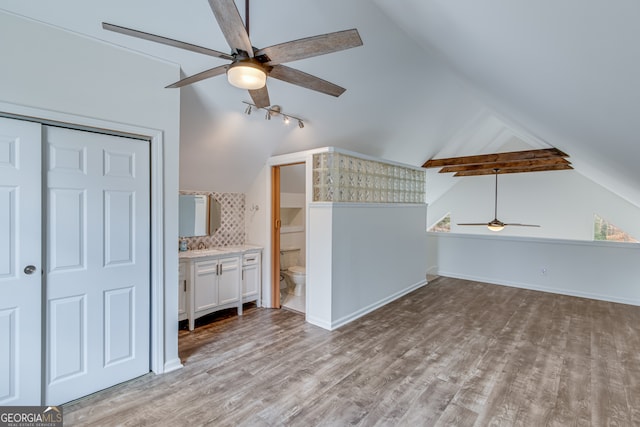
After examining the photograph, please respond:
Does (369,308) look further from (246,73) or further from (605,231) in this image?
(605,231)

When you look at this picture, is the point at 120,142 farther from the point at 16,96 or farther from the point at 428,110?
the point at 428,110

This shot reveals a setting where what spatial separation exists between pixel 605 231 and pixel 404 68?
20.4 ft

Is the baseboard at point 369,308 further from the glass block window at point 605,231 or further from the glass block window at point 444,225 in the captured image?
the glass block window at point 605,231

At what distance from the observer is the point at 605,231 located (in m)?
6.34

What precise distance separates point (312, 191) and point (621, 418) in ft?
10.5

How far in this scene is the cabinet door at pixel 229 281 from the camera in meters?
3.72

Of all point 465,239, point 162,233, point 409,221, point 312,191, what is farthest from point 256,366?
point 465,239

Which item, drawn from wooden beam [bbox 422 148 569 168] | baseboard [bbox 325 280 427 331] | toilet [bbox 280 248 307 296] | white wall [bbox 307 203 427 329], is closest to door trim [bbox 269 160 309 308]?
toilet [bbox 280 248 307 296]

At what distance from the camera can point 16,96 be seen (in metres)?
1.86

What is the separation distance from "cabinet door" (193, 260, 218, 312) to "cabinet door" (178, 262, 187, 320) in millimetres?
108

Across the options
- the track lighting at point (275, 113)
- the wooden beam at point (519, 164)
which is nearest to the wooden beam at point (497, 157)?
the wooden beam at point (519, 164)

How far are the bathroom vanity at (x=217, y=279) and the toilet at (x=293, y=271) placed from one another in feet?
2.10

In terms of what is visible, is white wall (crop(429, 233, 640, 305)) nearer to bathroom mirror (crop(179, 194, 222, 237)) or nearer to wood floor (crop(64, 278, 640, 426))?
wood floor (crop(64, 278, 640, 426))

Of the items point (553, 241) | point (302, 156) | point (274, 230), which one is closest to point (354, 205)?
point (302, 156)
